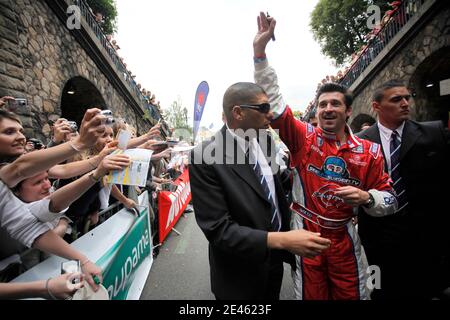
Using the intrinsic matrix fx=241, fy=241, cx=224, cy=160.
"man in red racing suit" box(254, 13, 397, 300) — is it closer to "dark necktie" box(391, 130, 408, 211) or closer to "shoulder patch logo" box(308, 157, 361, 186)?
"shoulder patch logo" box(308, 157, 361, 186)

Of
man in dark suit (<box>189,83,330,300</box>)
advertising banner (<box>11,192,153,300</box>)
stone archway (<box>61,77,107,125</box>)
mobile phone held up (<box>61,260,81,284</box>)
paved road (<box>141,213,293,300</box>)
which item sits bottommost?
paved road (<box>141,213,293,300</box>)

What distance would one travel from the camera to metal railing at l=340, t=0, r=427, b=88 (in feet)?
24.6

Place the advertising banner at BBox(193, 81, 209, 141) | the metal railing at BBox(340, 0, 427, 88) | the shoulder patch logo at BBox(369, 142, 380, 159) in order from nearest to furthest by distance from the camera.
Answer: the shoulder patch logo at BBox(369, 142, 380, 159) < the advertising banner at BBox(193, 81, 209, 141) < the metal railing at BBox(340, 0, 427, 88)

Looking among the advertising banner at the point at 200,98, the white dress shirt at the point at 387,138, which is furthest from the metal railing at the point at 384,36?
the white dress shirt at the point at 387,138

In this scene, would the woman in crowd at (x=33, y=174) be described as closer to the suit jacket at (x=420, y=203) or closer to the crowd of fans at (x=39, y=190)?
the crowd of fans at (x=39, y=190)

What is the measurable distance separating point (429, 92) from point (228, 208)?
9435 mm

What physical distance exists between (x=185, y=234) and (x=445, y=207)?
14.5 feet

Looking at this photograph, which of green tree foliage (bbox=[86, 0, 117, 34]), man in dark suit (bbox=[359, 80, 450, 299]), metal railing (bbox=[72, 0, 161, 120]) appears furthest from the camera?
green tree foliage (bbox=[86, 0, 117, 34])

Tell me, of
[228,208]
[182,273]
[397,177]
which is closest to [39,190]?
[228,208]

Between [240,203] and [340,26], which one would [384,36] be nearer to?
[240,203]

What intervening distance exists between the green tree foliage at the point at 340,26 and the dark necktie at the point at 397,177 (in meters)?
20.6

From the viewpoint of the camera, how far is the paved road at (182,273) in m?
2.98

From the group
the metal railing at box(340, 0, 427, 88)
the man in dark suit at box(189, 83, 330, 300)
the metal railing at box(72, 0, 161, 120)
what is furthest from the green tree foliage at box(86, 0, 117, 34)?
the man in dark suit at box(189, 83, 330, 300)
